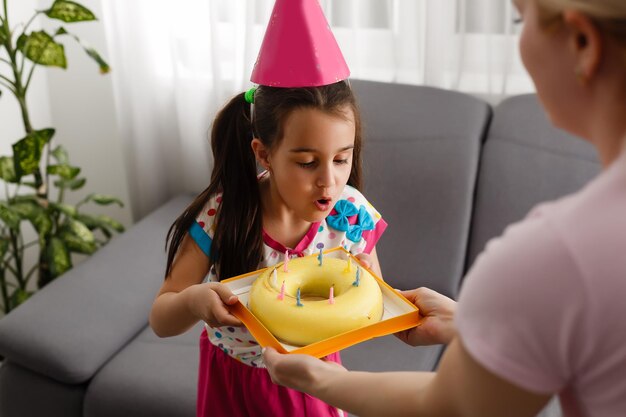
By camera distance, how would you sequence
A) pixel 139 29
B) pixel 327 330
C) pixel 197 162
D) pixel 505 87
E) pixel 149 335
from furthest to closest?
pixel 197 162 < pixel 139 29 < pixel 505 87 < pixel 149 335 < pixel 327 330

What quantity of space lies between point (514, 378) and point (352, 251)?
0.88m

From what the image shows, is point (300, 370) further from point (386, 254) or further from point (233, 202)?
point (386, 254)

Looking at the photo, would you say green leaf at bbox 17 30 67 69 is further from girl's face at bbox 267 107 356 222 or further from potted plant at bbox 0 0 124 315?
girl's face at bbox 267 107 356 222

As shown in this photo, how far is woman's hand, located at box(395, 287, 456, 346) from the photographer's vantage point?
1219mm

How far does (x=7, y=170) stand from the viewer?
244 cm

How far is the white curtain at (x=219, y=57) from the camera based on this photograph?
249cm

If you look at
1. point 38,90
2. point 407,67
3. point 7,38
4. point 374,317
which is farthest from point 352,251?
point 38,90

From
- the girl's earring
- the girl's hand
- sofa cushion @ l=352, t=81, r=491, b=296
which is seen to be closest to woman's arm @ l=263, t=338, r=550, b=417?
the girl's hand

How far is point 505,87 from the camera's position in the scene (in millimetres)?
2547

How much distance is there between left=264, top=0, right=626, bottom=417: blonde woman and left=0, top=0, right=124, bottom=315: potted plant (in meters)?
1.98

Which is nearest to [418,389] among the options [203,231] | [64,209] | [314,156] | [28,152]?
[314,156]

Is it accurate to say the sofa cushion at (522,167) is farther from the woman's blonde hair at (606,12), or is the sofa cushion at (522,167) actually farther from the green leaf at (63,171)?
the woman's blonde hair at (606,12)

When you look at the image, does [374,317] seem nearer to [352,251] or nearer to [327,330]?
[327,330]

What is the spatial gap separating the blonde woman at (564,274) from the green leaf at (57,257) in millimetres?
2021
